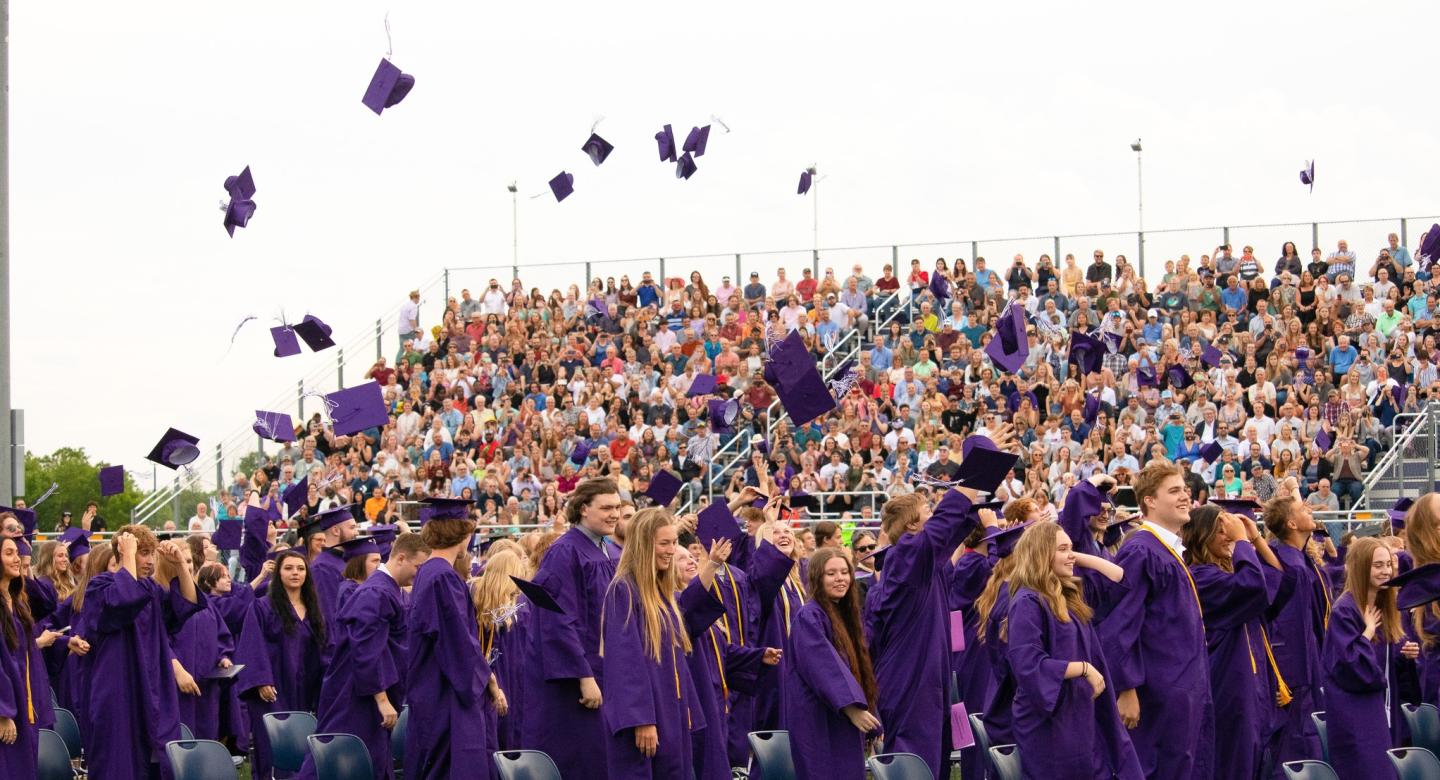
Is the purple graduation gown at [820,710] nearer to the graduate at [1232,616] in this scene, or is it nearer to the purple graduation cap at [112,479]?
the graduate at [1232,616]

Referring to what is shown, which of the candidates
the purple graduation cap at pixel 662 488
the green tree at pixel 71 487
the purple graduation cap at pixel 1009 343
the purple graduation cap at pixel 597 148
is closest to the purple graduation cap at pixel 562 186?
the purple graduation cap at pixel 597 148

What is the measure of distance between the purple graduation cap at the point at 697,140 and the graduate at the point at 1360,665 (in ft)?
41.8

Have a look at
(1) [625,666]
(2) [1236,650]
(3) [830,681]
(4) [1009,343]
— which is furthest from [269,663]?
(4) [1009,343]

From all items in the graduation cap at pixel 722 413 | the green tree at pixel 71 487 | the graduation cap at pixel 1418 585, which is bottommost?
the green tree at pixel 71 487

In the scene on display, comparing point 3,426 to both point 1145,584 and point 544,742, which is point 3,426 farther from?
point 1145,584

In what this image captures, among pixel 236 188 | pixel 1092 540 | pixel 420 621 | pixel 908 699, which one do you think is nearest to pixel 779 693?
pixel 908 699

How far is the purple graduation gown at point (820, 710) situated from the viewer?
9.05 meters

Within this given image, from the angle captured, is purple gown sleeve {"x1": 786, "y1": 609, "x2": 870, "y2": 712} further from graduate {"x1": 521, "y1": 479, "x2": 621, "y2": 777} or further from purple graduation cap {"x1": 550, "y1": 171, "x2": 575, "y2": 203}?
purple graduation cap {"x1": 550, "y1": 171, "x2": 575, "y2": 203}

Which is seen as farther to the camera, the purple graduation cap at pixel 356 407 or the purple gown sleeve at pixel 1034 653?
the purple graduation cap at pixel 356 407

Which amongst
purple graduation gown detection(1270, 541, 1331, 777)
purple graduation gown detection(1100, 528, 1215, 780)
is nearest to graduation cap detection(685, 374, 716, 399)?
purple graduation gown detection(1270, 541, 1331, 777)

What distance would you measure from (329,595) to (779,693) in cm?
283

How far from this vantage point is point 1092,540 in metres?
10.2

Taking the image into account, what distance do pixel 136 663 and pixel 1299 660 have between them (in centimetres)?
651

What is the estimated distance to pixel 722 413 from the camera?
23.5 m
